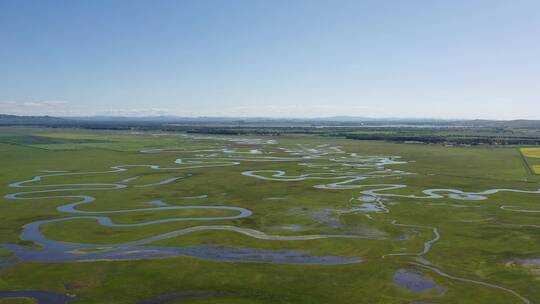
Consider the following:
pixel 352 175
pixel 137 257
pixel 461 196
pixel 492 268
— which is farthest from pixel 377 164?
pixel 137 257

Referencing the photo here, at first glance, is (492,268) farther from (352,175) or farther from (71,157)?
(71,157)

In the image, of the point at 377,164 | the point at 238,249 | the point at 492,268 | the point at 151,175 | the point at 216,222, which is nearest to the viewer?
the point at 492,268

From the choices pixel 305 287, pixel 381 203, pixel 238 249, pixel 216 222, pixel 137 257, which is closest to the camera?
pixel 305 287

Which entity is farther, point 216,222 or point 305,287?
point 216,222

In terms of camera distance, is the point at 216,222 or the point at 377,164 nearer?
the point at 216,222

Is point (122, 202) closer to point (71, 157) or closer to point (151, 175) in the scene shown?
point (151, 175)

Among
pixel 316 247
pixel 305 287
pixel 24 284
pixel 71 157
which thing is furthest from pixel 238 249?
pixel 71 157

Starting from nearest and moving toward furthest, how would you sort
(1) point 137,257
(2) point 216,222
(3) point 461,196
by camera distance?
1. (1) point 137,257
2. (2) point 216,222
3. (3) point 461,196
